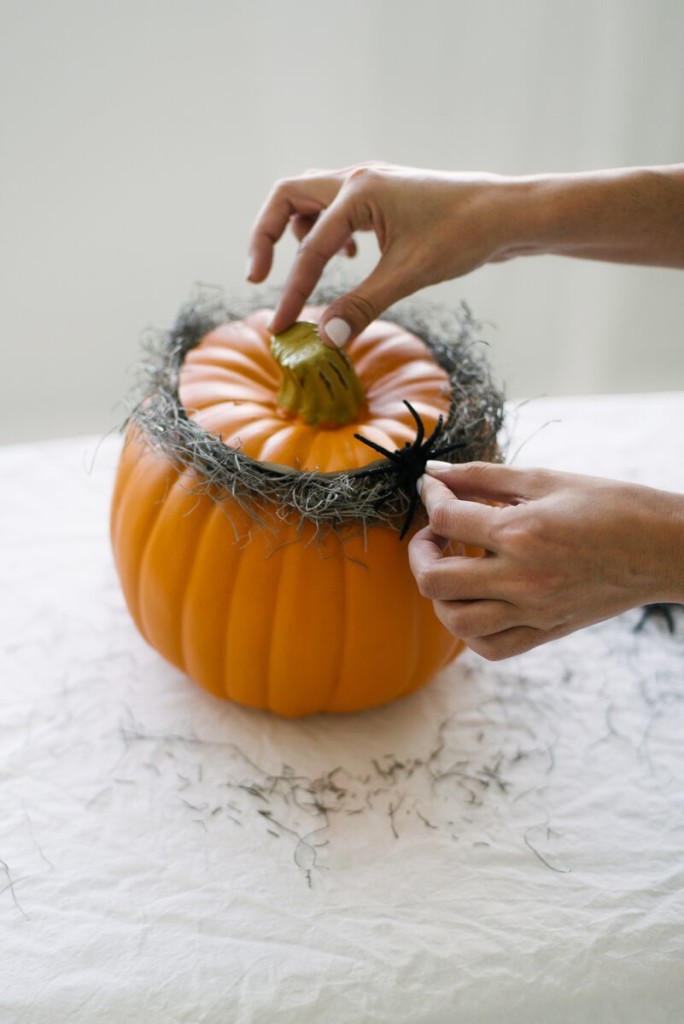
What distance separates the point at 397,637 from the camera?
932 millimetres

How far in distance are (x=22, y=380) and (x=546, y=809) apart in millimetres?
A: 1233

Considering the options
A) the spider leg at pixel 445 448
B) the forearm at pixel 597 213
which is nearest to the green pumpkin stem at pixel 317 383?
the spider leg at pixel 445 448

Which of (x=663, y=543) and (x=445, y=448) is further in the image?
(x=445, y=448)

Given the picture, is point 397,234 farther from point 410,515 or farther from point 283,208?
point 410,515

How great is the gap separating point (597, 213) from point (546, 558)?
1.61 ft

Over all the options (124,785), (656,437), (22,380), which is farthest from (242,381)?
(22,380)

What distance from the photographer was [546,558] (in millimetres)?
727

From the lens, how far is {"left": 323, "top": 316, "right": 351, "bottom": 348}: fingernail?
94 centimetres

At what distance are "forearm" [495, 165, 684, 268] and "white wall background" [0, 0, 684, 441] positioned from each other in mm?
625

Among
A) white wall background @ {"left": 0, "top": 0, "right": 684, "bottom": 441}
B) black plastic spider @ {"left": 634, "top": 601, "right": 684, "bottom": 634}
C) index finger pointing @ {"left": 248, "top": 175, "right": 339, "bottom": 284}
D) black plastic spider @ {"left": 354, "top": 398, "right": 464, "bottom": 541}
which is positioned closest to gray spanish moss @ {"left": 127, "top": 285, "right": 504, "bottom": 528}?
black plastic spider @ {"left": 354, "top": 398, "right": 464, "bottom": 541}

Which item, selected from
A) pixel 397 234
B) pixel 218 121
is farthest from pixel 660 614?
pixel 218 121

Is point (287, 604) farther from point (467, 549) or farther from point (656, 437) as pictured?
point (656, 437)

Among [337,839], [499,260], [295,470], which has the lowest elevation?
[337,839]

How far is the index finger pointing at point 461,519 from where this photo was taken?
750 millimetres
